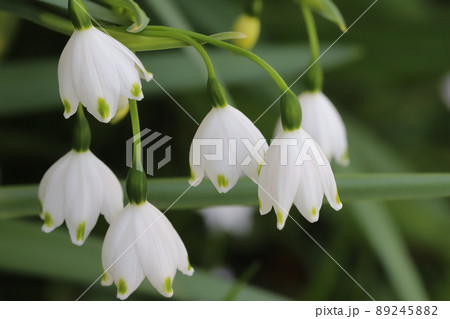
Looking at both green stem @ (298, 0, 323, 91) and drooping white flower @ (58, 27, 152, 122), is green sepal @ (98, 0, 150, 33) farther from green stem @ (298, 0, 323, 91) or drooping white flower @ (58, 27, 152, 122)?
green stem @ (298, 0, 323, 91)

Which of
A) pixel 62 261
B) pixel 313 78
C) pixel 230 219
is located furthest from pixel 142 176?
pixel 230 219

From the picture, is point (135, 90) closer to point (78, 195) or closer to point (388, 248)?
point (78, 195)

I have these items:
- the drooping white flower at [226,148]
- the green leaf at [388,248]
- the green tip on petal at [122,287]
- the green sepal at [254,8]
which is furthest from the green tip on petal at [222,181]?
the green leaf at [388,248]

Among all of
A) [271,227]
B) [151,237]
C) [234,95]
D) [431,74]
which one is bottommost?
[151,237]

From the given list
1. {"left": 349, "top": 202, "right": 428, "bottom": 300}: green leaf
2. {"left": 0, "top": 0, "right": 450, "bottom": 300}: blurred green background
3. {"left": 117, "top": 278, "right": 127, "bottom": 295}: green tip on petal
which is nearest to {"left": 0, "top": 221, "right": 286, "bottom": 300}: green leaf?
{"left": 0, "top": 0, "right": 450, "bottom": 300}: blurred green background
